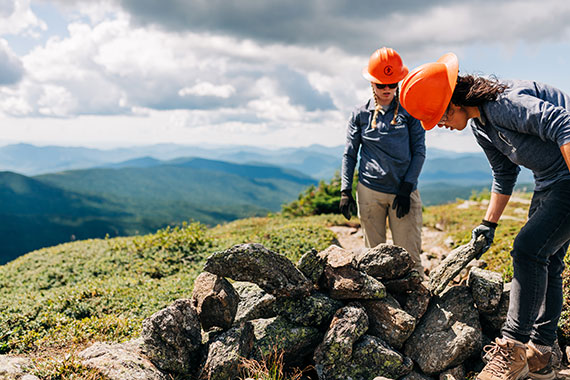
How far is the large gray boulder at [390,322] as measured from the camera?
4773mm

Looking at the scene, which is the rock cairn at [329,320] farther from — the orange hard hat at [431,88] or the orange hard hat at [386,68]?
the orange hard hat at [386,68]

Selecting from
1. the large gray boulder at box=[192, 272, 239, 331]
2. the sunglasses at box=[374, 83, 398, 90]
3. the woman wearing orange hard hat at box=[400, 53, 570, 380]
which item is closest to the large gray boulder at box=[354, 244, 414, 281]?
the woman wearing orange hard hat at box=[400, 53, 570, 380]

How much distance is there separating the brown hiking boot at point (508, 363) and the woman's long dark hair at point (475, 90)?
252cm

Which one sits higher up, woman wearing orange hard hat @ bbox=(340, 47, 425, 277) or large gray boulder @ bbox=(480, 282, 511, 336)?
woman wearing orange hard hat @ bbox=(340, 47, 425, 277)

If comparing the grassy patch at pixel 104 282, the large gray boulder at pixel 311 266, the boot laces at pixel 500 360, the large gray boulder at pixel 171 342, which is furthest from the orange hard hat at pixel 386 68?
the grassy patch at pixel 104 282

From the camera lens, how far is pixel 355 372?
178 inches

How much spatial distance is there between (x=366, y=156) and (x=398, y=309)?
2.68m

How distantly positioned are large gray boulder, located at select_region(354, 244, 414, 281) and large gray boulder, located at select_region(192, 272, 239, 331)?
1743 millimetres

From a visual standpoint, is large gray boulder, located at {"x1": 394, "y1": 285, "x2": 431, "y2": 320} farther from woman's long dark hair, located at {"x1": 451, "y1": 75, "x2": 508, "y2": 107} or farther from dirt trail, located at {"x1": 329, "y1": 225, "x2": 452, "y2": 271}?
dirt trail, located at {"x1": 329, "y1": 225, "x2": 452, "y2": 271}

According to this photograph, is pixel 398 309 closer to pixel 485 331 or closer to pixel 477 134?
pixel 485 331

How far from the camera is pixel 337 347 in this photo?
448 centimetres

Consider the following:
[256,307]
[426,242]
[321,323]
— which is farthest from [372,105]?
[426,242]

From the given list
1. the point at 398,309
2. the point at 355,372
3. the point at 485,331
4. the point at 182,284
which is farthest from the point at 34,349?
the point at 485,331

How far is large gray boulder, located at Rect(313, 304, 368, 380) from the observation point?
Answer: 14.7ft
